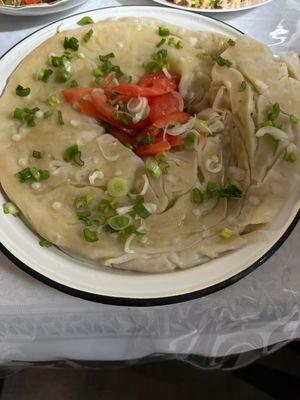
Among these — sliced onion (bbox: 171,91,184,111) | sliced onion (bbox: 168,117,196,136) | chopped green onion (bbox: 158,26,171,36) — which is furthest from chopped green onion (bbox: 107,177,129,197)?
chopped green onion (bbox: 158,26,171,36)

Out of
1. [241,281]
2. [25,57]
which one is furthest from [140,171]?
[25,57]

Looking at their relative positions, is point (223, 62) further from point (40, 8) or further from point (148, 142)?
point (40, 8)

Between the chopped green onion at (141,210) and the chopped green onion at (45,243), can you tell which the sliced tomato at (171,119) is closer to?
the chopped green onion at (141,210)

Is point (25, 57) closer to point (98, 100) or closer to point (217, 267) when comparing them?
point (98, 100)

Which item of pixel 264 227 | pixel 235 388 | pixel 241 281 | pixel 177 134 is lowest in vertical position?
pixel 235 388

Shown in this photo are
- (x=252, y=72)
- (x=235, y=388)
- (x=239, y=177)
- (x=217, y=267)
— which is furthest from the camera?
(x=235, y=388)

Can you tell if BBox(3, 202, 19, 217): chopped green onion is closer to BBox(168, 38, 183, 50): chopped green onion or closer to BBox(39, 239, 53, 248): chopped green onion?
BBox(39, 239, 53, 248): chopped green onion
